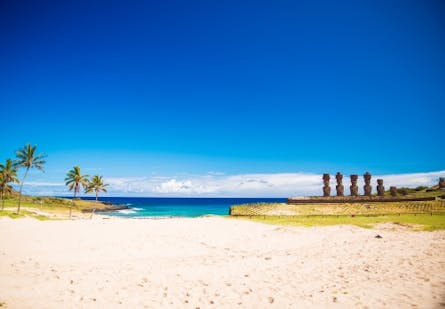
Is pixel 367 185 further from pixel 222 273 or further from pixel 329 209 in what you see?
pixel 222 273

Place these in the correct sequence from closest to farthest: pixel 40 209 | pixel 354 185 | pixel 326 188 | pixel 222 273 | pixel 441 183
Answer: pixel 222 273 < pixel 40 209 < pixel 441 183 < pixel 326 188 < pixel 354 185

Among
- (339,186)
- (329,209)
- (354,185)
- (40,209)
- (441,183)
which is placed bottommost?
(40,209)

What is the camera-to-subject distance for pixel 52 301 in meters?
9.76

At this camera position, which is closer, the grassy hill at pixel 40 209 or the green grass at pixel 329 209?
the grassy hill at pixel 40 209

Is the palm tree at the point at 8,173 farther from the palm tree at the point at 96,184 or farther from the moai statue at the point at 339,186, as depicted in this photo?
the moai statue at the point at 339,186

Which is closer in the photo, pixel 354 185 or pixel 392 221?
pixel 392 221

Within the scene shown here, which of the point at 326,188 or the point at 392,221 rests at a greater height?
the point at 326,188

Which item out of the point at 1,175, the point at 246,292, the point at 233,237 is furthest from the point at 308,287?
the point at 1,175

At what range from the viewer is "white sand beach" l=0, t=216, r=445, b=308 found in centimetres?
989

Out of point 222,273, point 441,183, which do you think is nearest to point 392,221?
point 222,273

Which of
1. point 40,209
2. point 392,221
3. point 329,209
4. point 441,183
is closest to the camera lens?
point 392,221

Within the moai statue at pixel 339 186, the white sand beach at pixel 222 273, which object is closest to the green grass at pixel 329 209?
the white sand beach at pixel 222 273

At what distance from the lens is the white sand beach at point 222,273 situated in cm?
989

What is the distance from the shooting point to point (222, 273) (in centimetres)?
1375
